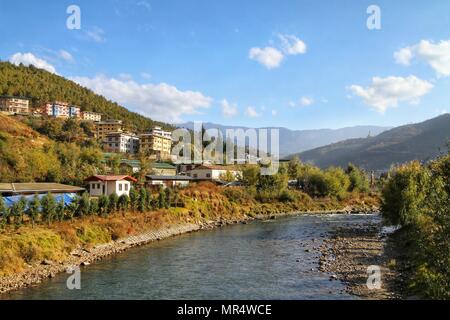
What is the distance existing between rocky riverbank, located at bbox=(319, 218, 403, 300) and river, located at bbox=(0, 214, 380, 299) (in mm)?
982

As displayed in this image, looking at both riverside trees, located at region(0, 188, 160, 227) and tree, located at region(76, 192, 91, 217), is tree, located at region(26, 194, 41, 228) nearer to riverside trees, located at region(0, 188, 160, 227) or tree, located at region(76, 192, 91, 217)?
riverside trees, located at region(0, 188, 160, 227)

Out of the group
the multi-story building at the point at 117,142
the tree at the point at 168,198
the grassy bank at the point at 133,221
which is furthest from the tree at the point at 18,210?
the multi-story building at the point at 117,142

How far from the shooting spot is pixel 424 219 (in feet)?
114

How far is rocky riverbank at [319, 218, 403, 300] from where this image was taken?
23.5 m

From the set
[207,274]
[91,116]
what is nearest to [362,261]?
[207,274]

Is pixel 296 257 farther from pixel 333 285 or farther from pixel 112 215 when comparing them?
pixel 112 215

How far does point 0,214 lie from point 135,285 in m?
16.5

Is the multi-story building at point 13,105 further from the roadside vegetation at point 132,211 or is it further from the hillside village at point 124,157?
the roadside vegetation at point 132,211

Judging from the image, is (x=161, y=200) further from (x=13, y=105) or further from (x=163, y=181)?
(x=13, y=105)

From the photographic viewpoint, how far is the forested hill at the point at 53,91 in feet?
426

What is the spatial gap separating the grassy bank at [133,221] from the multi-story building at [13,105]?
228 feet

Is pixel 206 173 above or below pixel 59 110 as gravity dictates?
below

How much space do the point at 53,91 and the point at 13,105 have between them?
86.9 feet
